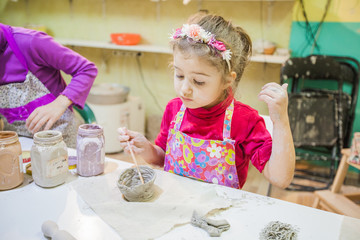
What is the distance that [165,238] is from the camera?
78 cm

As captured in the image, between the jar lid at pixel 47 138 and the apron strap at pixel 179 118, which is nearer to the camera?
the jar lid at pixel 47 138

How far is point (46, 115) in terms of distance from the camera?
127 centimetres

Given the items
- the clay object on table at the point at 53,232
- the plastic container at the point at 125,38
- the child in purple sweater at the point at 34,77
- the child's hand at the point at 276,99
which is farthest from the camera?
the plastic container at the point at 125,38

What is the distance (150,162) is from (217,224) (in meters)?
0.54

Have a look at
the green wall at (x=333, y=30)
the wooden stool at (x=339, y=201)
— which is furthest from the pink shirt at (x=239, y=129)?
the green wall at (x=333, y=30)

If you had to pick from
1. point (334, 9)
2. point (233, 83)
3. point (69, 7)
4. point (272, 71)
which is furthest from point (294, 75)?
point (69, 7)

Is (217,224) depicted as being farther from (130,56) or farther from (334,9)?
(130,56)

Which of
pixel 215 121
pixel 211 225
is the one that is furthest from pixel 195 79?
pixel 211 225

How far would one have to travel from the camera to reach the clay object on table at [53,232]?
0.73m

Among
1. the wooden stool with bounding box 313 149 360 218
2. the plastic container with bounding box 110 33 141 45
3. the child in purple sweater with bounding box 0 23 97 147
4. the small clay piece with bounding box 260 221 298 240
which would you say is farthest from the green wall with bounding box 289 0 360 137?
the small clay piece with bounding box 260 221 298 240

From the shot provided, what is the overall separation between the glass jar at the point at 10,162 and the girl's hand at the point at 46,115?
24cm

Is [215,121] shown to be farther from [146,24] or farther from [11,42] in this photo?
[146,24]

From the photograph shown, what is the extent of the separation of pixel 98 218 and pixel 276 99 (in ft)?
2.05

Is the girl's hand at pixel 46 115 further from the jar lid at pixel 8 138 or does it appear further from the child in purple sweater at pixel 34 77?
the jar lid at pixel 8 138
